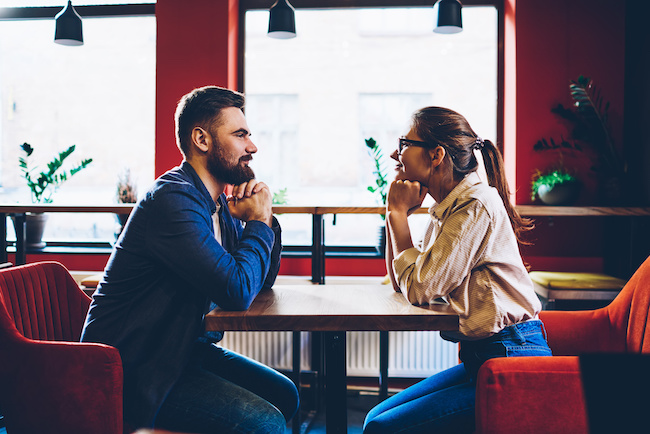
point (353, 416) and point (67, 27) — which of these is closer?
point (353, 416)

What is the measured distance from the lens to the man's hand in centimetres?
150

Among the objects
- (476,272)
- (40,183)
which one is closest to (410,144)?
(476,272)

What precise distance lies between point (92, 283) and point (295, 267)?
1.28 meters

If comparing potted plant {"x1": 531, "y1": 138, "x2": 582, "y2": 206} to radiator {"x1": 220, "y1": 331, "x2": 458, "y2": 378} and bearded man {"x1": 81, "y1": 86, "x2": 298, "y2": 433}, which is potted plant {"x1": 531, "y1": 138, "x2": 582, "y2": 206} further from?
bearded man {"x1": 81, "y1": 86, "x2": 298, "y2": 433}

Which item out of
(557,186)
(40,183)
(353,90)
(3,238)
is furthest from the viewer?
(353,90)

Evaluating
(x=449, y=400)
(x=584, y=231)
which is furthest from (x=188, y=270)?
(x=584, y=231)

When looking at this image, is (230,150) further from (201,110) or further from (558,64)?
(558,64)

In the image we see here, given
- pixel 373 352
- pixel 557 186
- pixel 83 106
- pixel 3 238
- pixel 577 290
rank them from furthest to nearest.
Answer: pixel 83 106
pixel 373 352
pixel 557 186
pixel 3 238
pixel 577 290

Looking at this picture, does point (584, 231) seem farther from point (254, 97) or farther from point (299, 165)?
point (254, 97)

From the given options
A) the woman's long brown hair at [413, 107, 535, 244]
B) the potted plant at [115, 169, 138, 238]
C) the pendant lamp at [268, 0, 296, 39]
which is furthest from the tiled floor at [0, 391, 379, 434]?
the pendant lamp at [268, 0, 296, 39]

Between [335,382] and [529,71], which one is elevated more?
[529,71]

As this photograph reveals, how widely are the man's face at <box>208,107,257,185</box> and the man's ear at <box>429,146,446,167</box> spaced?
0.56m

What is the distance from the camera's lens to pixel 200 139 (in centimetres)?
151

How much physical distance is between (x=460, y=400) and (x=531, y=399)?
0.66ft
